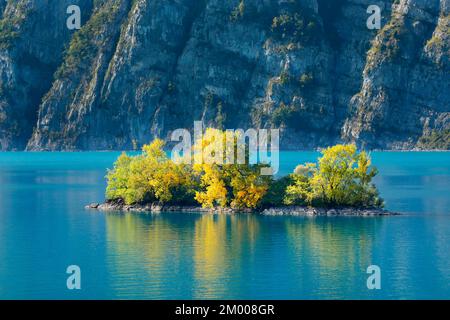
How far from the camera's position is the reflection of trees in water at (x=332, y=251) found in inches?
2936

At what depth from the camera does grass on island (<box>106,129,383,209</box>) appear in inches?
4702

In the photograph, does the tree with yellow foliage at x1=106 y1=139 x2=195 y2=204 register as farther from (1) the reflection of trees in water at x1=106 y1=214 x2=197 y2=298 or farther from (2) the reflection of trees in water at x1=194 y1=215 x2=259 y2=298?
(2) the reflection of trees in water at x1=194 y1=215 x2=259 y2=298

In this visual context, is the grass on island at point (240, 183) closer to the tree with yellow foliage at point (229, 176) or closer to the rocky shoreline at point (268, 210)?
the tree with yellow foliage at point (229, 176)

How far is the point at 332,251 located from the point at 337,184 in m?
29.5

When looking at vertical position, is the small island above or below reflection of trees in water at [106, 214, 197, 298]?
above

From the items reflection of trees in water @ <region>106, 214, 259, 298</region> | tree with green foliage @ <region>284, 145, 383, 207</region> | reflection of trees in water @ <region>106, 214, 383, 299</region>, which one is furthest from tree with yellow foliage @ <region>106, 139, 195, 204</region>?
tree with green foliage @ <region>284, 145, 383, 207</region>

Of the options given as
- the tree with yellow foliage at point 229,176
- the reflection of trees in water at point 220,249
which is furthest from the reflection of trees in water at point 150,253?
the tree with yellow foliage at point 229,176

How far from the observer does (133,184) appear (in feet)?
419

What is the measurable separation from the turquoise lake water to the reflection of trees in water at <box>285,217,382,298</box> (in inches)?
3.8

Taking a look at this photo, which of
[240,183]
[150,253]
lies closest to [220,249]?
[150,253]

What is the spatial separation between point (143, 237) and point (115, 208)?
3104cm

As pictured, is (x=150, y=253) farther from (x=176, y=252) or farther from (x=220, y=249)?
(x=220, y=249)

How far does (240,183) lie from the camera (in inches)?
4783
